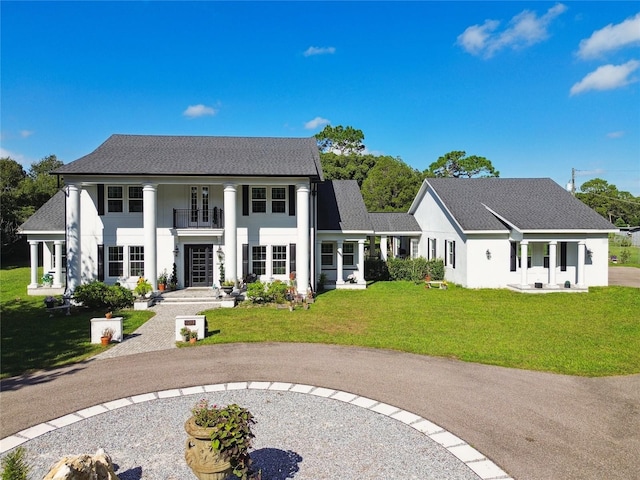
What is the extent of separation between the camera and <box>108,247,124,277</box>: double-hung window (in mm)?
20938

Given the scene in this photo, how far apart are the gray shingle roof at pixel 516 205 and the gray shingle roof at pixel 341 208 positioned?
5.24 metres

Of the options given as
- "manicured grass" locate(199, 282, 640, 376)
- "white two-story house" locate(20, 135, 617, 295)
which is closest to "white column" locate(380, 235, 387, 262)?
"white two-story house" locate(20, 135, 617, 295)

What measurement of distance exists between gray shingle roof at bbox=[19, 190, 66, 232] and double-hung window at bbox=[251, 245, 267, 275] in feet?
34.1

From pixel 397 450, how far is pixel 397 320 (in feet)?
30.3

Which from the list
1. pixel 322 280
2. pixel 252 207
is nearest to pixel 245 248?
pixel 252 207

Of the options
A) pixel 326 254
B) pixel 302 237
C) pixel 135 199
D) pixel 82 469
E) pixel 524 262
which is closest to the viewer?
pixel 82 469

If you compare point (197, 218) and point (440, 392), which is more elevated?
point (197, 218)

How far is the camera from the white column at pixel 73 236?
773 inches

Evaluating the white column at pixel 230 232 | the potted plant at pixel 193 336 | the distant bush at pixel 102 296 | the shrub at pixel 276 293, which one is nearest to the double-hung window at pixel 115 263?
the distant bush at pixel 102 296

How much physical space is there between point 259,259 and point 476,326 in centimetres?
1112

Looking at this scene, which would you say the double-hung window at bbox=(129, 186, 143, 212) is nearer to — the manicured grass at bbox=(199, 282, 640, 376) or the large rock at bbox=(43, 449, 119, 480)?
the manicured grass at bbox=(199, 282, 640, 376)

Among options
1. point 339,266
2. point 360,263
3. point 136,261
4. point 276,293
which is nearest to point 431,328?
point 276,293

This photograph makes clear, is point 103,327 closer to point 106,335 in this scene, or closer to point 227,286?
point 106,335

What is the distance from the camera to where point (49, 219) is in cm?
2328
